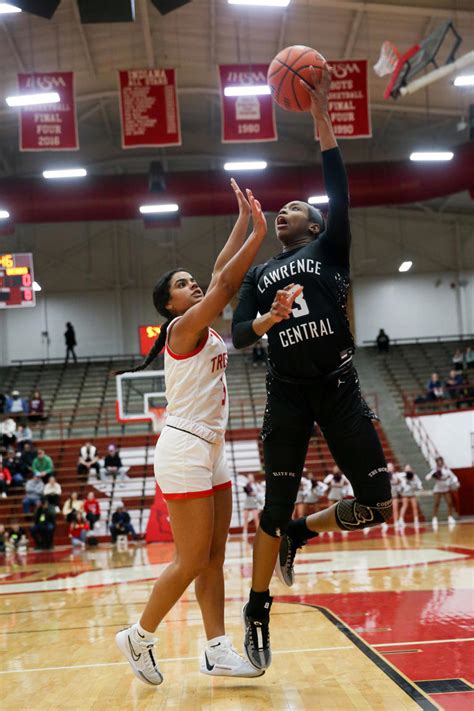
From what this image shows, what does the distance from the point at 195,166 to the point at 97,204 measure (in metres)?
10.8

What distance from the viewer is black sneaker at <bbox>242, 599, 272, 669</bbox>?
4.04 m

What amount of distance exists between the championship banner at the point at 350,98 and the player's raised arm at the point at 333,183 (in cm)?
1245

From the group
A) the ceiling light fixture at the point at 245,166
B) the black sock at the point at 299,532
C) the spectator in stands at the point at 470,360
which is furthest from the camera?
the spectator in stands at the point at 470,360

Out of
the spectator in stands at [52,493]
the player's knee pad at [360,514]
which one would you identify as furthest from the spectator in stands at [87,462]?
the player's knee pad at [360,514]

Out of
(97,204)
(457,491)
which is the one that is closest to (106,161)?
(97,204)

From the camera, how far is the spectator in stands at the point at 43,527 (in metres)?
18.1

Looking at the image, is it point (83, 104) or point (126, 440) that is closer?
point (126, 440)

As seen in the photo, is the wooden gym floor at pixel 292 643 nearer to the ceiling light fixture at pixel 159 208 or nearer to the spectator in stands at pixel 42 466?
the spectator in stands at pixel 42 466

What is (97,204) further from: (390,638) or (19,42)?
(390,638)

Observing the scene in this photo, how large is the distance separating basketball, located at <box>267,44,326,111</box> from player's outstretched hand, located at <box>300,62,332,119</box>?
0.05 m

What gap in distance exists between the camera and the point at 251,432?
2364 centimetres

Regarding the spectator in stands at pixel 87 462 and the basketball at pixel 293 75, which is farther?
the spectator in stands at pixel 87 462

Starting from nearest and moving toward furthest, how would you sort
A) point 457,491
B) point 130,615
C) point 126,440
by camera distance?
point 130,615, point 457,491, point 126,440

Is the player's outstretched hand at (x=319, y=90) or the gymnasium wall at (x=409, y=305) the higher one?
the gymnasium wall at (x=409, y=305)
